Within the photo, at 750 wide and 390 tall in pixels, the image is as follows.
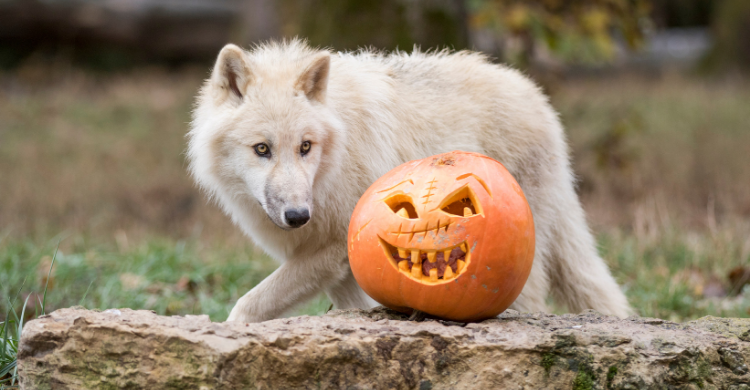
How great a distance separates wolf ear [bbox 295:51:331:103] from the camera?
11.3 feet

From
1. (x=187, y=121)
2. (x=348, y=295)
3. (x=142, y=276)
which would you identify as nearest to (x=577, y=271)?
(x=348, y=295)

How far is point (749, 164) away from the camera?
957 cm

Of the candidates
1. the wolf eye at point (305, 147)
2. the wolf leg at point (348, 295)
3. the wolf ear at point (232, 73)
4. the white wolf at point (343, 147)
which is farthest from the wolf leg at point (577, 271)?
the wolf ear at point (232, 73)

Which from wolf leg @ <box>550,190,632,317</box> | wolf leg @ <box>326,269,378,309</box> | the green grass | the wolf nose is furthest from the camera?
the green grass

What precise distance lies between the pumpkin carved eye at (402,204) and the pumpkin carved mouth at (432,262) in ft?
0.54

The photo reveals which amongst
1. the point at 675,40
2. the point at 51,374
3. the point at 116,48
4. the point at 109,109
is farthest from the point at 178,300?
the point at 675,40

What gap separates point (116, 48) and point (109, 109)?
13.9 ft

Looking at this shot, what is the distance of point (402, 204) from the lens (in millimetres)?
2838

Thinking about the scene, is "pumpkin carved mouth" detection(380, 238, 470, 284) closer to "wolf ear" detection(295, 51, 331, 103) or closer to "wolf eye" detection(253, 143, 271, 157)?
"wolf eye" detection(253, 143, 271, 157)

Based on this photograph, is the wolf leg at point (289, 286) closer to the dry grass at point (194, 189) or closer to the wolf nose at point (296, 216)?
the wolf nose at point (296, 216)

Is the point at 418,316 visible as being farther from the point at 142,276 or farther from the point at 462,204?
the point at 142,276

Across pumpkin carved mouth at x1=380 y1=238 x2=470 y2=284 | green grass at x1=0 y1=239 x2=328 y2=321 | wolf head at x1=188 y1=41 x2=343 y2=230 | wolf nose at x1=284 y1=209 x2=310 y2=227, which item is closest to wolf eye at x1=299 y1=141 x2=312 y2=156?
wolf head at x1=188 y1=41 x2=343 y2=230

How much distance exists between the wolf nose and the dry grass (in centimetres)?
204

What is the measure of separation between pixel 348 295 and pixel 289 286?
2.27 ft
